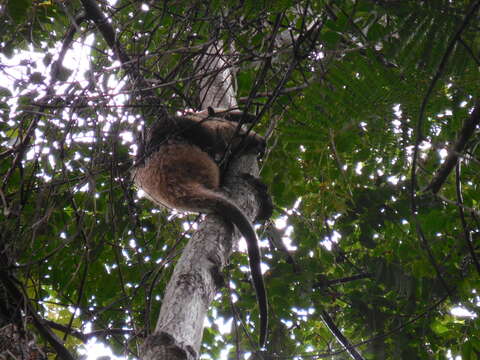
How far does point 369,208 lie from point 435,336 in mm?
1221

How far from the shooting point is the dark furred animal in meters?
3.15

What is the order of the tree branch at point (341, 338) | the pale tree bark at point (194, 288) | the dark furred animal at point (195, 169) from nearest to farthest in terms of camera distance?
the pale tree bark at point (194, 288) → the dark furred animal at point (195, 169) → the tree branch at point (341, 338)

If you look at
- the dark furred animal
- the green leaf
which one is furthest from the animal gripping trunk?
the green leaf

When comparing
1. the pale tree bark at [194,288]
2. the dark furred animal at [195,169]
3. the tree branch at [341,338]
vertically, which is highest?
the dark furred animal at [195,169]

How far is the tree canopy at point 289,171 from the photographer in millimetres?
2432

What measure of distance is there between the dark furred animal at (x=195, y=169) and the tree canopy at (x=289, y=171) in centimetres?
19

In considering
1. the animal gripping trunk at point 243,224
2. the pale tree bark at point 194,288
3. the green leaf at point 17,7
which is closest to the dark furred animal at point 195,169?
the animal gripping trunk at point 243,224

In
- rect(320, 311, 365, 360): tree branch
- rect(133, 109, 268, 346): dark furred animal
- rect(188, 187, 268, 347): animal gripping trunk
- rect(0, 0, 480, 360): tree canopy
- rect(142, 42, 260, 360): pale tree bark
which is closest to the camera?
rect(142, 42, 260, 360): pale tree bark

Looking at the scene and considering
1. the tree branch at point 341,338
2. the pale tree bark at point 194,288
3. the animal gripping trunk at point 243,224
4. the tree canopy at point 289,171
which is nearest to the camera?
the pale tree bark at point 194,288

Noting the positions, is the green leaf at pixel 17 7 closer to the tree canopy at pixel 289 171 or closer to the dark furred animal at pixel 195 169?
the tree canopy at pixel 289 171

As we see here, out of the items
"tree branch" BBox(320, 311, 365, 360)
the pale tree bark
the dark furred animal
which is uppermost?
the dark furred animal

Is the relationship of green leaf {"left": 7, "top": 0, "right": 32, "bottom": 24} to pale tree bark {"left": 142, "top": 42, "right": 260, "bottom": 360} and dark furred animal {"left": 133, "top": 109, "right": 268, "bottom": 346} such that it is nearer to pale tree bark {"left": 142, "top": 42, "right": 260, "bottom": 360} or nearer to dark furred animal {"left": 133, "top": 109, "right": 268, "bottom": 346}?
dark furred animal {"left": 133, "top": 109, "right": 268, "bottom": 346}

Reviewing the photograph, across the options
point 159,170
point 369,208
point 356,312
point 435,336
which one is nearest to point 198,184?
point 159,170

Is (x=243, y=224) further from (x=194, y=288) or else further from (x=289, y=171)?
(x=289, y=171)
